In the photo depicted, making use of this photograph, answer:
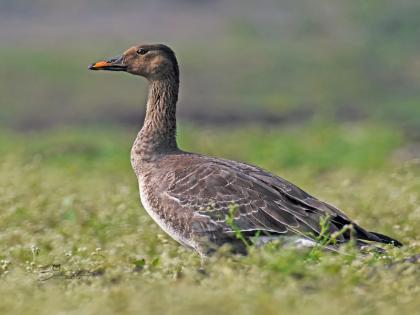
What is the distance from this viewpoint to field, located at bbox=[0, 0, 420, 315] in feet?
21.6

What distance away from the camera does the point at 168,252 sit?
8.91 meters

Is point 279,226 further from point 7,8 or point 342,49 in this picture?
point 7,8

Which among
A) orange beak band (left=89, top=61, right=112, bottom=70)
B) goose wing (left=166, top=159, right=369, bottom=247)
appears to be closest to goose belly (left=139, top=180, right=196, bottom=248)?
goose wing (left=166, top=159, right=369, bottom=247)

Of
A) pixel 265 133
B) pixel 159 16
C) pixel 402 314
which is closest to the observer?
pixel 402 314

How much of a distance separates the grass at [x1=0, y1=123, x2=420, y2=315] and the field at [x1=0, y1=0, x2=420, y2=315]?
2cm

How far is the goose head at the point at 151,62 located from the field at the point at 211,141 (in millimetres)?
1356

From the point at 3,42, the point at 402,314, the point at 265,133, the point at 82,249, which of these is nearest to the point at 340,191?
the point at 82,249

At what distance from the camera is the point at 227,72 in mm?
35406

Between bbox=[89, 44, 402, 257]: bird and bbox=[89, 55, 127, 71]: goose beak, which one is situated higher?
bbox=[89, 55, 127, 71]: goose beak

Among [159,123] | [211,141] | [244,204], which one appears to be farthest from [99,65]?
[211,141]

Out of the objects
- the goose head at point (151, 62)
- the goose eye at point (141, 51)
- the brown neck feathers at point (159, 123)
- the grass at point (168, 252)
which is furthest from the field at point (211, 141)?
the goose eye at point (141, 51)

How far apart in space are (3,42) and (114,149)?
21785mm

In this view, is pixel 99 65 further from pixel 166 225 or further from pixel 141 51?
pixel 166 225

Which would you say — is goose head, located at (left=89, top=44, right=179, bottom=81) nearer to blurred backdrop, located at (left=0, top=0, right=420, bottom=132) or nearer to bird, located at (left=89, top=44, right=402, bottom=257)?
bird, located at (left=89, top=44, right=402, bottom=257)
